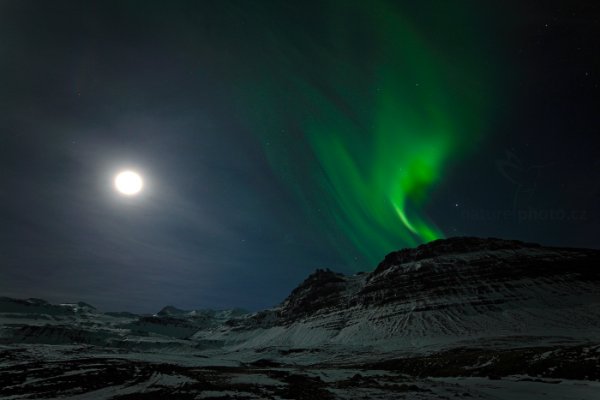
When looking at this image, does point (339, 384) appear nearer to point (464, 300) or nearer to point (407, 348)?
point (407, 348)

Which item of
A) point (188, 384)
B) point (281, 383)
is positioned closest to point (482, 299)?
point (281, 383)

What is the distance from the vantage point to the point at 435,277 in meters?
154

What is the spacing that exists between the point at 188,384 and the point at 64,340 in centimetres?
20437

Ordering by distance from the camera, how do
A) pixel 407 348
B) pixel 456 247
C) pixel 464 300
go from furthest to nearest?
pixel 456 247
pixel 464 300
pixel 407 348

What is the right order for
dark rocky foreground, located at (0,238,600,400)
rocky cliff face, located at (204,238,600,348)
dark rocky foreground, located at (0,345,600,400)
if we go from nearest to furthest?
dark rocky foreground, located at (0,345,600,400)
dark rocky foreground, located at (0,238,600,400)
rocky cliff face, located at (204,238,600,348)

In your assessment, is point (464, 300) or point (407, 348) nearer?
point (407, 348)

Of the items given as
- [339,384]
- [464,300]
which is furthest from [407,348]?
[339,384]

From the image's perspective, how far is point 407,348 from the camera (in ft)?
302

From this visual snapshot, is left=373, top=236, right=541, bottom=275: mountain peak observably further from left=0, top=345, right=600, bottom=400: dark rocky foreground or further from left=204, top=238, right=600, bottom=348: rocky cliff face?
left=0, top=345, right=600, bottom=400: dark rocky foreground

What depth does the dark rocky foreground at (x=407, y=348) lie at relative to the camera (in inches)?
1304

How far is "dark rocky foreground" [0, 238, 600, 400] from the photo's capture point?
33.1 m

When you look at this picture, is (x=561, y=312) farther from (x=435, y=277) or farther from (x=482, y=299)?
(x=435, y=277)

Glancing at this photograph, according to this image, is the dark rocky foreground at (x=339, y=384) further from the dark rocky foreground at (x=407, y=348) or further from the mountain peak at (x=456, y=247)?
the mountain peak at (x=456, y=247)

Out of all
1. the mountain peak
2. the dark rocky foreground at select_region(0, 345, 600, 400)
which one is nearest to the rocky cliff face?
the mountain peak
